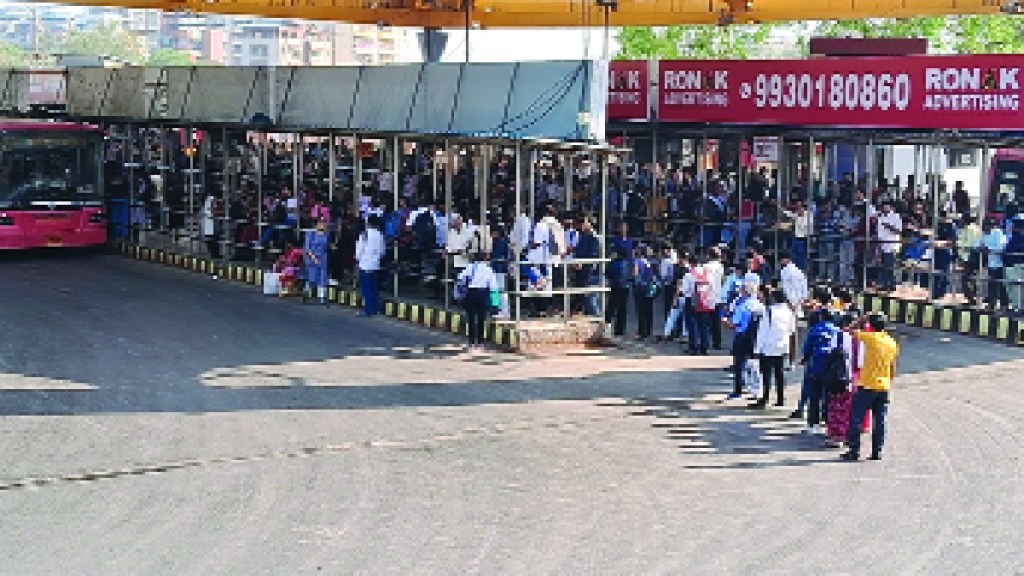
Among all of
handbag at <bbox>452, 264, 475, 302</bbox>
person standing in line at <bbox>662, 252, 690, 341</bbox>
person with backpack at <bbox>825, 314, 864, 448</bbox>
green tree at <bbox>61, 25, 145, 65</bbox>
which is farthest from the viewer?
green tree at <bbox>61, 25, 145, 65</bbox>

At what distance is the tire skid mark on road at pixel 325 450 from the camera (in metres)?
12.4

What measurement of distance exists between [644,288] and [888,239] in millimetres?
5224

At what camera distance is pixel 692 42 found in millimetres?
62219

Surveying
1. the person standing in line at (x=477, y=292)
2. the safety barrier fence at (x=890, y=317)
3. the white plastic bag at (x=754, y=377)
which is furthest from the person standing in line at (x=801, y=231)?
the white plastic bag at (x=754, y=377)

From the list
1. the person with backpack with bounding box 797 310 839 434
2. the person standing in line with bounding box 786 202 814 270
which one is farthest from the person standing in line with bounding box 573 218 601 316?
the person with backpack with bounding box 797 310 839 434

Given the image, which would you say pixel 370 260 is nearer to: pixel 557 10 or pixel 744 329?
pixel 744 329

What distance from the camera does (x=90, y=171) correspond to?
29.3 meters

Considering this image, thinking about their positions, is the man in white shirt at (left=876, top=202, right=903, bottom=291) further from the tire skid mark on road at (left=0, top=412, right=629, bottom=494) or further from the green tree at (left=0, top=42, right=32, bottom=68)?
the green tree at (left=0, top=42, right=32, bottom=68)

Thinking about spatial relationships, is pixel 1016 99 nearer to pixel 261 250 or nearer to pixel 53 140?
pixel 261 250

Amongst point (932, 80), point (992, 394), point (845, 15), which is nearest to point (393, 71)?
point (932, 80)

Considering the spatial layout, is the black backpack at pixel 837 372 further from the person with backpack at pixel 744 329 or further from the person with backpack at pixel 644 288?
the person with backpack at pixel 644 288

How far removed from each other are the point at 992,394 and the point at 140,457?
9685 mm

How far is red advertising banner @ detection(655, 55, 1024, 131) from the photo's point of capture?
73.0 feet

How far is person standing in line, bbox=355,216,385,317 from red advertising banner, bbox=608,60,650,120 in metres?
8.64
